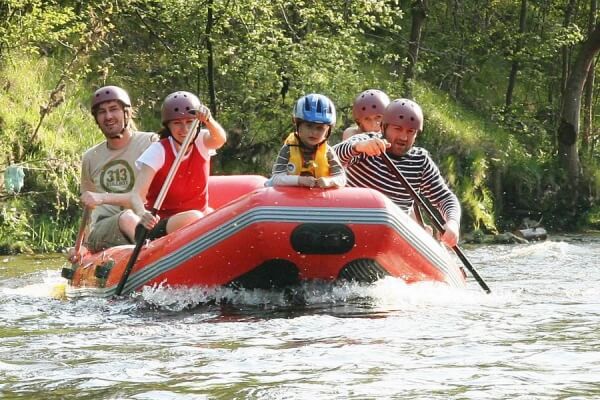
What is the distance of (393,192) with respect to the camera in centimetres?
779

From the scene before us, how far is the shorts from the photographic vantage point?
814 cm

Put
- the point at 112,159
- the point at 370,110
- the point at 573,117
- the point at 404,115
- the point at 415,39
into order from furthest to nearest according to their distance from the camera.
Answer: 1. the point at 573,117
2. the point at 415,39
3. the point at 370,110
4. the point at 112,159
5. the point at 404,115

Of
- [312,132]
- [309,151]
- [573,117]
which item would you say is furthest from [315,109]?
[573,117]

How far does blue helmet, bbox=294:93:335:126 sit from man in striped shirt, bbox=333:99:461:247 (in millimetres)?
537

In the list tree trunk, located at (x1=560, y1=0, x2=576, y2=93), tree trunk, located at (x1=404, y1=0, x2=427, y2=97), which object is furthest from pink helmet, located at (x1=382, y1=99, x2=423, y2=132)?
tree trunk, located at (x1=560, y1=0, x2=576, y2=93)

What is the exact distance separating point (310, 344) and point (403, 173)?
8.26 feet

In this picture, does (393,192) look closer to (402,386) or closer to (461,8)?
(402,386)

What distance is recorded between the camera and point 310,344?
5449 mm

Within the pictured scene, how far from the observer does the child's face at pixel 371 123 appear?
865 centimetres

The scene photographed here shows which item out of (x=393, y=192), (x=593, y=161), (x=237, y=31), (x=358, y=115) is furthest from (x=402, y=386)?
(x=593, y=161)

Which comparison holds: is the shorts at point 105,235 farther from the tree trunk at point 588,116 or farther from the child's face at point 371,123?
the tree trunk at point 588,116

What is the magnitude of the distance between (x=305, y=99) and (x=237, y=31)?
25.9 ft

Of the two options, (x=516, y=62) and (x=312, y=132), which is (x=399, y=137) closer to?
(x=312, y=132)

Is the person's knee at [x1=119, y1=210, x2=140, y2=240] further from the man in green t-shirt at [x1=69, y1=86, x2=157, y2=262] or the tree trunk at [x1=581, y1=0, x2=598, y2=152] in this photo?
the tree trunk at [x1=581, y1=0, x2=598, y2=152]
